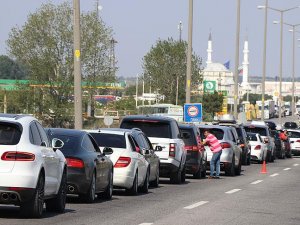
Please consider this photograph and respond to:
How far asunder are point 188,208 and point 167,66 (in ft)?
296

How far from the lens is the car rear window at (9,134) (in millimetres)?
15602

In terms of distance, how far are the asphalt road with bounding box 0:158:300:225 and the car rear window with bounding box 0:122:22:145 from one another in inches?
45.7

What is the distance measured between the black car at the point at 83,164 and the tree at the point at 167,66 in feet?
282

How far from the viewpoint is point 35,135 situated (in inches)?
642

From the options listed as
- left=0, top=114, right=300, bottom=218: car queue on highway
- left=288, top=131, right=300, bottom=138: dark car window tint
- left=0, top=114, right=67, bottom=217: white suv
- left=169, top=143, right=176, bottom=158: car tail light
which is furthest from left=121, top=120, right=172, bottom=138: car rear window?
left=288, top=131, right=300, bottom=138: dark car window tint

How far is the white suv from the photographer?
1542 centimetres

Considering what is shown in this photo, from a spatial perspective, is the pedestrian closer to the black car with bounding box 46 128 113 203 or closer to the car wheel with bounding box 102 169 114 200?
the car wheel with bounding box 102 169 114 200

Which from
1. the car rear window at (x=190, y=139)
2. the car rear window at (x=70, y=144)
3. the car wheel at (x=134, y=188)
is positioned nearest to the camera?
the car rear window at (x=70, y=144)

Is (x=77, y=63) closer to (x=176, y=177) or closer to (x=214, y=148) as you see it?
(x=176, y=177)

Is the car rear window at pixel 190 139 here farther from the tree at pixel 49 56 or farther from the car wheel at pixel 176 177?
the tree at pixel 49 56

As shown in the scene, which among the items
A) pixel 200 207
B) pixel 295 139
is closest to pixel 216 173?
pixel 200 207

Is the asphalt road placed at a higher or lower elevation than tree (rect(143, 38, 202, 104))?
lower

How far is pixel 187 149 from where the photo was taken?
107 feet

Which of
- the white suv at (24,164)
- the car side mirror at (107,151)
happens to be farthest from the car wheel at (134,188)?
the white suv at (24,164)
